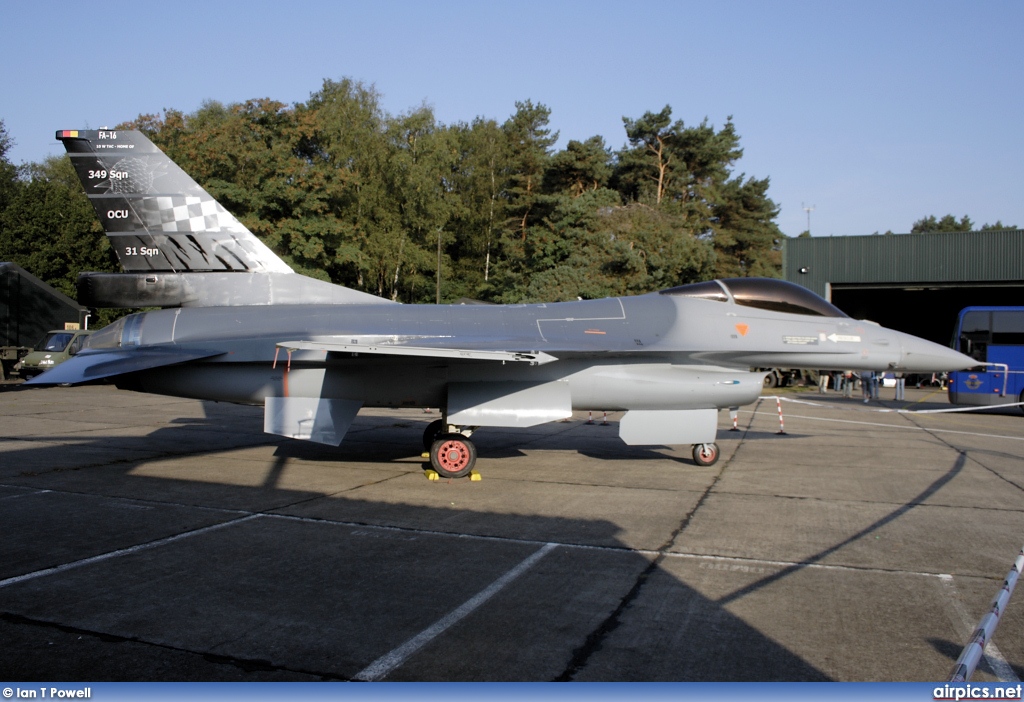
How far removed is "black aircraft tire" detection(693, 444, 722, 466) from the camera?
10867mm

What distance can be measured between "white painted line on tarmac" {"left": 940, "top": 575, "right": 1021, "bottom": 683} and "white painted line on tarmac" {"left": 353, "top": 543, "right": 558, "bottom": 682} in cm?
292

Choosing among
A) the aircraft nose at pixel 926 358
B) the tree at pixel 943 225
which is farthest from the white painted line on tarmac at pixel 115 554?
the tree at pixel 943 225

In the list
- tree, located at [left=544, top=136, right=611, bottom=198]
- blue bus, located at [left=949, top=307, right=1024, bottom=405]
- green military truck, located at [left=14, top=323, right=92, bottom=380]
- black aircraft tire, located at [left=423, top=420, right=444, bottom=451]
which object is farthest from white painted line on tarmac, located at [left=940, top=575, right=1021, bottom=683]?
tree, located at [left=544, top=136, right=611, bottom=198]

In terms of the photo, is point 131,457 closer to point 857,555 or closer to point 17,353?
point 857,555

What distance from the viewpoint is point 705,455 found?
10.9 m

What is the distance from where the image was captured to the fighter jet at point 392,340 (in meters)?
9.55

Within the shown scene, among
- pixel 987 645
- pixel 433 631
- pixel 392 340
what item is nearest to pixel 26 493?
pixel 392 340

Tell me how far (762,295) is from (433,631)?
26.2 ft

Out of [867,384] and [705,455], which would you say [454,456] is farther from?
[867,384]

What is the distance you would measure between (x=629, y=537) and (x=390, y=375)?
4.18 m

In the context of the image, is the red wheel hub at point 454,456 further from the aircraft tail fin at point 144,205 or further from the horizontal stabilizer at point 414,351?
the aircraft tail fin at point 144,205

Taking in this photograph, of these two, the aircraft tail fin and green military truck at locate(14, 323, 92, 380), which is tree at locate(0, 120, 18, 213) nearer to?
green military truck at locate(14, 323, 92, 380)

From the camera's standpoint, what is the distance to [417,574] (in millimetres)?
5652

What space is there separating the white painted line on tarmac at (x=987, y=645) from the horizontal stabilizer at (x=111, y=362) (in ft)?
26.2
